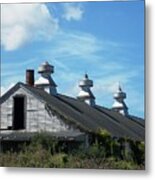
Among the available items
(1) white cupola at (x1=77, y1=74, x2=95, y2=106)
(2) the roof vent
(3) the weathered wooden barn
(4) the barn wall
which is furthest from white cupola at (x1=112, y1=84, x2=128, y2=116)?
(2) the roof vent

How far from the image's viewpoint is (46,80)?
3633mm

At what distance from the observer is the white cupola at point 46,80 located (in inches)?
143

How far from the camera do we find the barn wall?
3.62m

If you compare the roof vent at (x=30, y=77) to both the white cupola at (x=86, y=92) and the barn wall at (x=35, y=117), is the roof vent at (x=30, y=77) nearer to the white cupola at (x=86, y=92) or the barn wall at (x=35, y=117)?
the barn wall at (x=35, y=117)

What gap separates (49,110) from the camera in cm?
364

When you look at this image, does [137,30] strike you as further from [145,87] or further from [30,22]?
[30,22]

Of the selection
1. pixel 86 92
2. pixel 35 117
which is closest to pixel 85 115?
pixel 86 92

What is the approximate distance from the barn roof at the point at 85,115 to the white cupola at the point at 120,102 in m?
0.03

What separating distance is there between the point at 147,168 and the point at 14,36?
106 cm

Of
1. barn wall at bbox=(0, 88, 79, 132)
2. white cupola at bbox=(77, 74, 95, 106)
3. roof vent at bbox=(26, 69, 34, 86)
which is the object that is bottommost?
barn wall at bbox=(0, 88, 79, 132)

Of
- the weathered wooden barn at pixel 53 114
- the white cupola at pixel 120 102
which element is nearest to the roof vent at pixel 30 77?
the weathered wooden barn at pixel 53 114

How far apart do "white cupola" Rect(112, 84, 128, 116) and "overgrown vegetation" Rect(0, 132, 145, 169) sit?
6.1 inches

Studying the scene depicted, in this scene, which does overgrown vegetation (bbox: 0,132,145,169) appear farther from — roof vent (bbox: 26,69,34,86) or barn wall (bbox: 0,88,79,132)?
roof vent (bbox: 26,69,34,86)

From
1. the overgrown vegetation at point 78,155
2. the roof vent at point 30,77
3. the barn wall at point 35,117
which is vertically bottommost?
the overgrown vegetation at point 78,155
